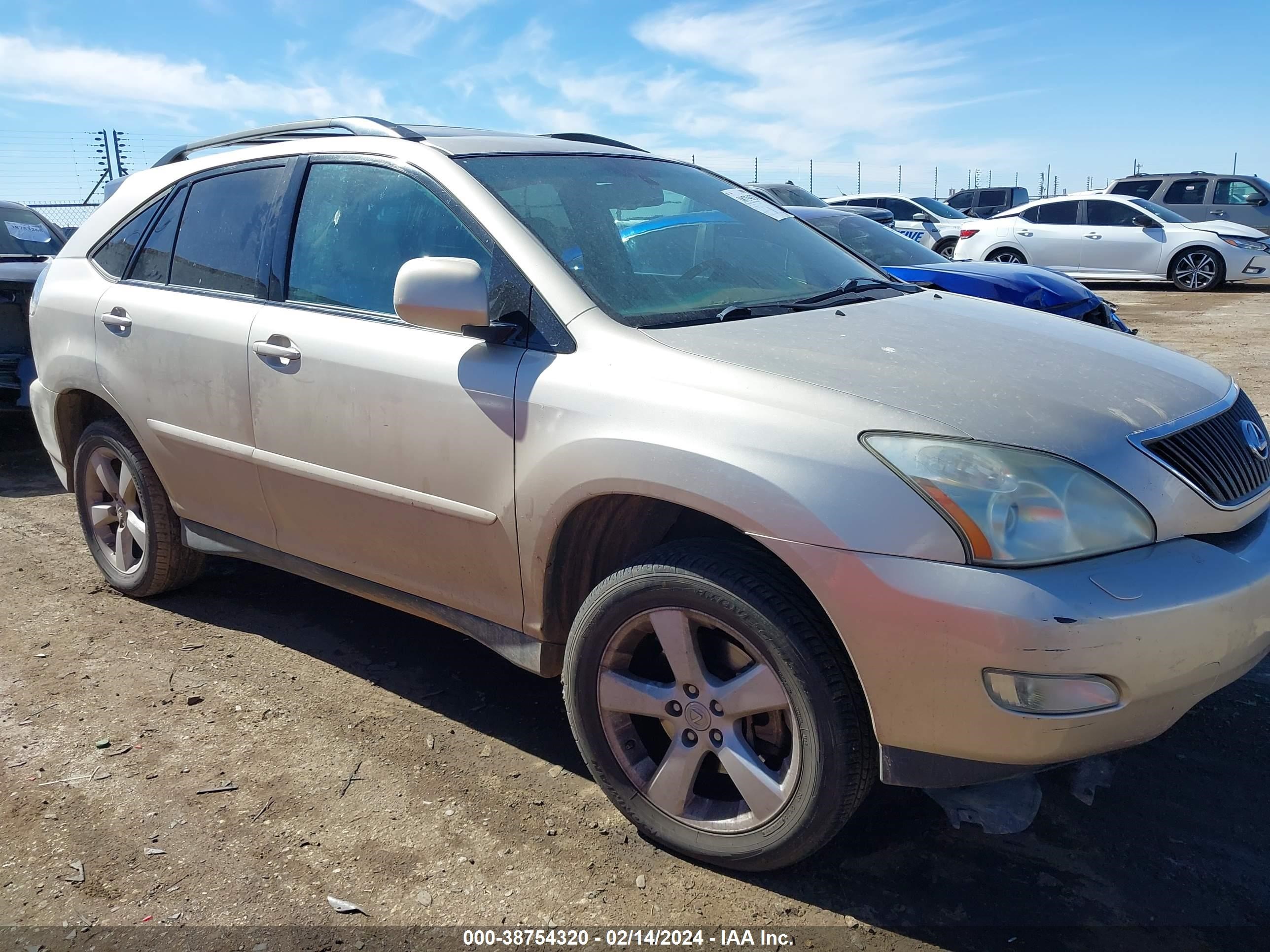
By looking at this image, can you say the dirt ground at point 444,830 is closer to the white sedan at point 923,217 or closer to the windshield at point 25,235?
the windshield at point 25,235

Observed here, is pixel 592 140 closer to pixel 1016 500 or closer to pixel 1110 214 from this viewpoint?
pixel 1016 500

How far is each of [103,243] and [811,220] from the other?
21.1 feet

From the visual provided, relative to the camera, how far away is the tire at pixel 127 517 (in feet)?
13.1

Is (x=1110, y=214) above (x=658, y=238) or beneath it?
above

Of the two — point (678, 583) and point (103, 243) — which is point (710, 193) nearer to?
point (678, 583)

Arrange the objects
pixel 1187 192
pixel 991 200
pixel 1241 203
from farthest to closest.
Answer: pixel 991 200 < pixel 1187 192 < pixel 1241 203

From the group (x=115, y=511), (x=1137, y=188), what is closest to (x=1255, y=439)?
(x=115, y=511)

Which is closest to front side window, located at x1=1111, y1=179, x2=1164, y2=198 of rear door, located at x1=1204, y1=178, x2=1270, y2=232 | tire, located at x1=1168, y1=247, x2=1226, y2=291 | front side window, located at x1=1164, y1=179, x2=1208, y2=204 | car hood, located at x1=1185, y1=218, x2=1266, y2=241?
front side window, located at x1=1164, y1=179, x2=1208, y2=204

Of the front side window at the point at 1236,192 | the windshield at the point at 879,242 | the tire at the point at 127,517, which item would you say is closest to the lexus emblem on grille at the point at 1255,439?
the tire at the point at 127,517

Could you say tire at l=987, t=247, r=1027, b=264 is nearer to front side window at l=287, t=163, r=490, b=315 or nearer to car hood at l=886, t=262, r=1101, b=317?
car hood at l=886, t=262, r=1101, b=317

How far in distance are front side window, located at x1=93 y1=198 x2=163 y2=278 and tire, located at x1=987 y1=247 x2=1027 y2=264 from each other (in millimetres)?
15144

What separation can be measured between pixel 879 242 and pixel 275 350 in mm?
6403

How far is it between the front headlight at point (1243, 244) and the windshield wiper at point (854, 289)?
14955 millimetres

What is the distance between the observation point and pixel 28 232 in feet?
25.1
